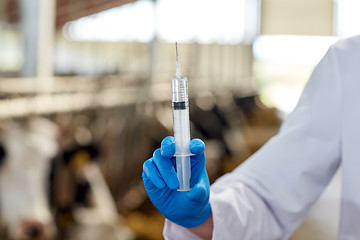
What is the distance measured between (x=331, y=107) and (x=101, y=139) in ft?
4.96

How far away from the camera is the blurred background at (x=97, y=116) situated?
57.9 inches

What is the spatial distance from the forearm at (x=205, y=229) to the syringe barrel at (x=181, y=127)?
20 cm

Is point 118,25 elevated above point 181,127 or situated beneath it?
elevated above

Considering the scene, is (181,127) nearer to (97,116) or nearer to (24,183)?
(24,183)

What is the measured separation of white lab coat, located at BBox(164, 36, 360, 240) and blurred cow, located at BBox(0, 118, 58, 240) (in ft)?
2.11

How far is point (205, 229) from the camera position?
846 millimetres

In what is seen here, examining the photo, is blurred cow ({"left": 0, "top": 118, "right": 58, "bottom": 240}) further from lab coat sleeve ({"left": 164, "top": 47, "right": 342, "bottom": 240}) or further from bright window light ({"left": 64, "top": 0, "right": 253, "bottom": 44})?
bright window light ({"left": 64, "top": 0, "right": 253, "bottom": 44})

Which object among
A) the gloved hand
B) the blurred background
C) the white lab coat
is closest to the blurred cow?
the blurred background

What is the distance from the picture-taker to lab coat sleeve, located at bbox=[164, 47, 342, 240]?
95 cm

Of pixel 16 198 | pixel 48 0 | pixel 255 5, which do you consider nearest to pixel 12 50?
pixel 48 0

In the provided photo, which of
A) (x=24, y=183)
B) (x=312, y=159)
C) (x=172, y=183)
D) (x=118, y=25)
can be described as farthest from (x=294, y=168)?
(x=118, y=25)

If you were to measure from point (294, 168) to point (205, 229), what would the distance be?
0.25 meters

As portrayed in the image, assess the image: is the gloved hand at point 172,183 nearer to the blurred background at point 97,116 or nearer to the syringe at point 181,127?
the syringe at point 181,127

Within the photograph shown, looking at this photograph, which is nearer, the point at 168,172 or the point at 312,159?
the point at 168,172
